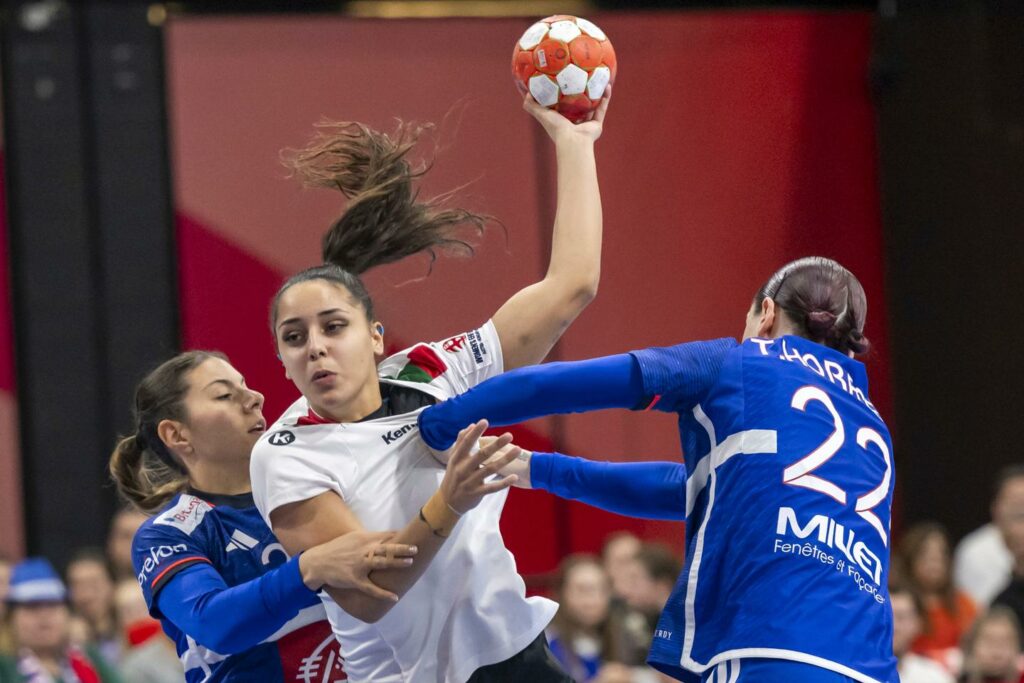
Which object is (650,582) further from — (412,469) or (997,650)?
(412,469)

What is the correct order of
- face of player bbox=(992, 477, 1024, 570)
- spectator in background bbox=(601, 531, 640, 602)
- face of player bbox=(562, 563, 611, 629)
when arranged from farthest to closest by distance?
spectator in background bbox=(601, 531, 640, 602) → face of player bbox=(992, 477, 1024, 570) → face of player bbox=(562, 563, 611, 629)

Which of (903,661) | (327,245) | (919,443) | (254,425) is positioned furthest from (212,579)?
(919,443)

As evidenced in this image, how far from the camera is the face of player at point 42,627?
250 inches

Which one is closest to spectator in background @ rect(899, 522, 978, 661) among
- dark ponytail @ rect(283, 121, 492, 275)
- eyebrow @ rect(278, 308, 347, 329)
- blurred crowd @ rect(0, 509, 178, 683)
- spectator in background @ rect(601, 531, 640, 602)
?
spectator in background @ rect(601, 531, 640, 602)

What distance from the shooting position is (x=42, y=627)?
20.9 feet

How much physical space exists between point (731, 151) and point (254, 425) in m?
7.12

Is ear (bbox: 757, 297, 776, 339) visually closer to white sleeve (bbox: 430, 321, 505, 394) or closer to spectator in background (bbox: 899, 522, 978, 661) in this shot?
white sleeve (bbox: 430, 321, 505, 394)

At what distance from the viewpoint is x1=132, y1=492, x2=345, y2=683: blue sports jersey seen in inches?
141

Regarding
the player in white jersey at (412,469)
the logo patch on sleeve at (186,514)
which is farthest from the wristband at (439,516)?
the logo patch on sleeve at (186,514)

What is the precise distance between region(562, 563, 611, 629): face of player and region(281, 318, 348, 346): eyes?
12.7 ft

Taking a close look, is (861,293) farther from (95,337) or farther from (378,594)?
(95,337)

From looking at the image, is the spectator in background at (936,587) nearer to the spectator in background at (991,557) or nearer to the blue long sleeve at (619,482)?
the spectator in background at (991,557)

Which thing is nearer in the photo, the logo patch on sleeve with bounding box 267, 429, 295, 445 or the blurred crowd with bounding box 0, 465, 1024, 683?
the logo patch on sleeve with bounding box 267, 429, 295, 445

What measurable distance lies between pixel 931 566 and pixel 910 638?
1032mm
